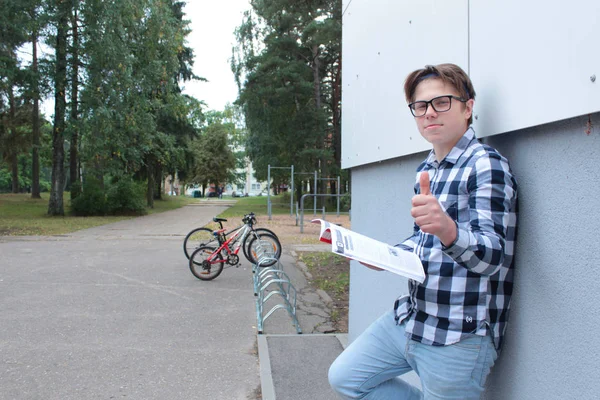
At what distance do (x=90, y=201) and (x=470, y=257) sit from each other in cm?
2296

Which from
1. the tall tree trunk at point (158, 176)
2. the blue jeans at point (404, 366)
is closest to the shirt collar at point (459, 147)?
the blue jeans at point (404, 366)

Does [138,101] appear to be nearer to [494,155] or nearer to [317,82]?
[317,82]

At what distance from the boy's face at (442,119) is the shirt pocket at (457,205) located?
0.66ft

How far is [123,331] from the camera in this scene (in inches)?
201

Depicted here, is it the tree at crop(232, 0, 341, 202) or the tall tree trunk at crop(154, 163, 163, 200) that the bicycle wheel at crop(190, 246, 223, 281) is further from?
the tall tree trunk at crop(154, 163, 163, 200)

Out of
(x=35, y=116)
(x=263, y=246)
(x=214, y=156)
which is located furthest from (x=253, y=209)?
(x=214, y=156)

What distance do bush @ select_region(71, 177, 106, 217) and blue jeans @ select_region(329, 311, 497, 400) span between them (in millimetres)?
22300

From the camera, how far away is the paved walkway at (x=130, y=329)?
149 inches

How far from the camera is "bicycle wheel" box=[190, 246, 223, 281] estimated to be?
7793 mm

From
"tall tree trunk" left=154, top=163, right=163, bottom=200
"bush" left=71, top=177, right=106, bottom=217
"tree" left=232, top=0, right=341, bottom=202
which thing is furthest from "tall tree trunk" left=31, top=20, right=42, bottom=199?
"tree" left=232, top=0, right=341, bottom=202

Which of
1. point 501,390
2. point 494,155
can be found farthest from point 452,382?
point 494,155

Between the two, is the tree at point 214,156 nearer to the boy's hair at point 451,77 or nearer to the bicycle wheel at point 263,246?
the bicycle wheel at point 263,246

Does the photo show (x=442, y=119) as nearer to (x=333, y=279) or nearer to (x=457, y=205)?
(x=457, y=205)

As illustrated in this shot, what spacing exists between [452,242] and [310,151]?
26.1m
